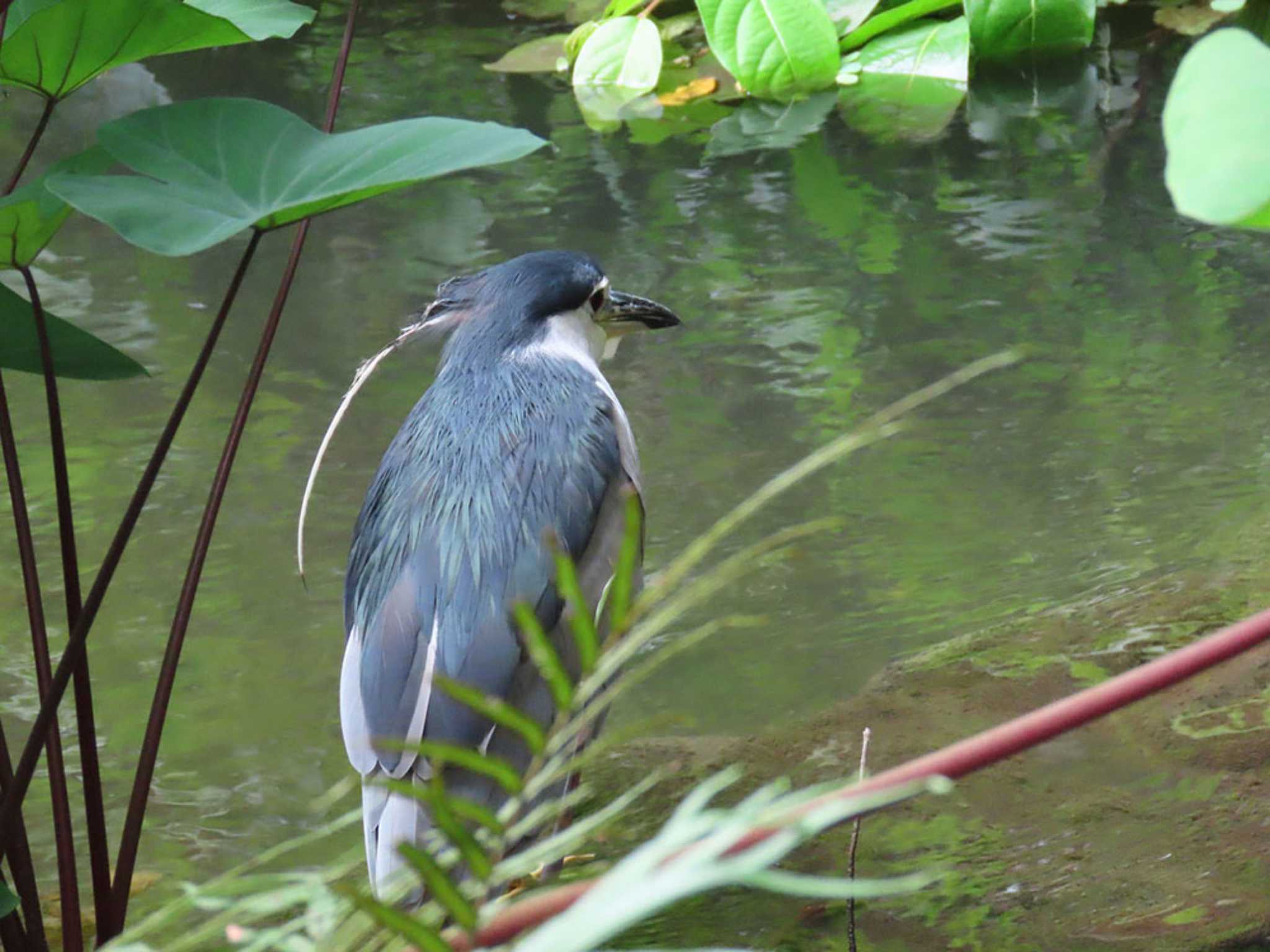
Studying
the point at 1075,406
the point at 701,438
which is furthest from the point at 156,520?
the point at 1075,406

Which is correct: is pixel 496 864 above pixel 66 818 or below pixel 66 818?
above

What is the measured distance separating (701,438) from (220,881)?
2193mm

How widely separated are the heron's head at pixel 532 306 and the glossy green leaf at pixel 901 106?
2187mm

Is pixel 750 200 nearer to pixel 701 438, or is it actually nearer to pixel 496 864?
pixel 701 438

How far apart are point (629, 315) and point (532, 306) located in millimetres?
291

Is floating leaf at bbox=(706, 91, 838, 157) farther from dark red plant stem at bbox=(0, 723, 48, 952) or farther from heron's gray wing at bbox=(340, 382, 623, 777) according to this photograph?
dark red plant stem at bbox=(0, 723, 48, 952)

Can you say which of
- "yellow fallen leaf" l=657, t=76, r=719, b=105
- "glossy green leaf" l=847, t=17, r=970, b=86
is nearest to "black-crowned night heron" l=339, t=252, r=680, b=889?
"yellow fallen leaf" l=657, t=76, r=719, b=105

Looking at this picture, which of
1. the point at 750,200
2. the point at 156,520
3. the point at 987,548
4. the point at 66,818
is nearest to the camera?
the point at 66,818

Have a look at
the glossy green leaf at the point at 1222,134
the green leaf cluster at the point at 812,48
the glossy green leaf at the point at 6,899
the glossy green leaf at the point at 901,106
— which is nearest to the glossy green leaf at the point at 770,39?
the green leaf cluster at the point at 812,48

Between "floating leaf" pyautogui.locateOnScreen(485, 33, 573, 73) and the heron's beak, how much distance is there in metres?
2.80

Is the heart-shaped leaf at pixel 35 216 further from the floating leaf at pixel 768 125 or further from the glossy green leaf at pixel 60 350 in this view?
the floating leaf at pixel 768 125

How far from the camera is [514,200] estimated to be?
362 cm

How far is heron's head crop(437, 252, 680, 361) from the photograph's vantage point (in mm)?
1806

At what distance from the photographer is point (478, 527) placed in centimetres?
155
